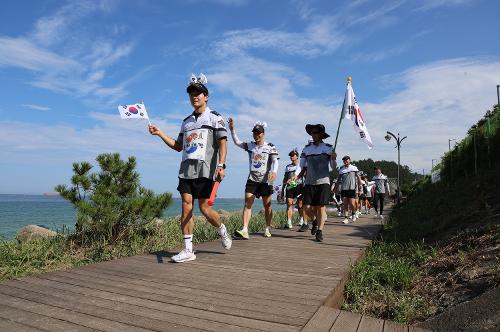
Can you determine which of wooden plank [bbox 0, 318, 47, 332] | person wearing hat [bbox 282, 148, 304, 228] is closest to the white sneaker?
wooden plank [bbox 0, 318, 47, 332]

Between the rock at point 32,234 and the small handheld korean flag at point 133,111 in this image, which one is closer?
the small handheld korean flag at point 133,111

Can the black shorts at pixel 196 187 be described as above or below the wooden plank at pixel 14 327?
above

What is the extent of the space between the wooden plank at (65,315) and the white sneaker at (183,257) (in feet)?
6.00

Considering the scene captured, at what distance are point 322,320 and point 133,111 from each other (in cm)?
343

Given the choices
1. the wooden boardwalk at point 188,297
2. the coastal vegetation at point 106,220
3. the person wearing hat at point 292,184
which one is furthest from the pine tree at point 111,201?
the person wearing hat at point 292,184

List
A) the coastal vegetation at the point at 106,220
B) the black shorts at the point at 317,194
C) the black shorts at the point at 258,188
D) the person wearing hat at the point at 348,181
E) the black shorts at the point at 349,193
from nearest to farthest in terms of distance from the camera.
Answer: the coastal vegetation at the point at 106,220 → the black shorts at the point at 317,194 → the black shorts at the point at 258,188 → the person wearing hat at the point at 348,181 → the black shorts at the point at 349,193

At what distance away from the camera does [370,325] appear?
2.58m

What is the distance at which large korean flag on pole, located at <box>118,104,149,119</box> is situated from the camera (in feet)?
15.6

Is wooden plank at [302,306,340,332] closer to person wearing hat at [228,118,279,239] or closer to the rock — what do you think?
person wearing hat at [228,118,279,239]

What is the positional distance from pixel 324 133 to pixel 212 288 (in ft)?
14.5

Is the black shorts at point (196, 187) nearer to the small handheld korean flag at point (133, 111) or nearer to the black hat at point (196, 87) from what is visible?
the small handheld korean flag at point (133, 111)

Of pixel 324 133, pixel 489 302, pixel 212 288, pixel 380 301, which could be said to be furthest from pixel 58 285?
pixel 324 133

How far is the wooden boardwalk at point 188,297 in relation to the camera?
8.32ft

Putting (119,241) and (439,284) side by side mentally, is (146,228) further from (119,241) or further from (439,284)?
(439,284)
